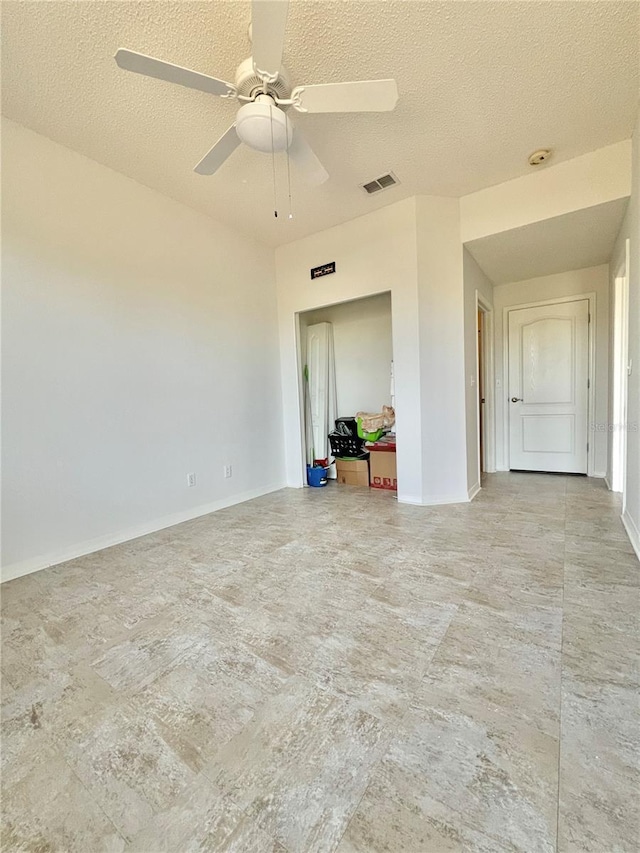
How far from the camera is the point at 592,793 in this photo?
0.91 m

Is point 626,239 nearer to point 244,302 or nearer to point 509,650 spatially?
point 509,650

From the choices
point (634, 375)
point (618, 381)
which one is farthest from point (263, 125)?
point (618, 381)

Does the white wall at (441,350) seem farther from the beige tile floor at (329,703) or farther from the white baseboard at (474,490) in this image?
the beige tile floor at (329,703)

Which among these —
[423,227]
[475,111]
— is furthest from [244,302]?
[475,111]

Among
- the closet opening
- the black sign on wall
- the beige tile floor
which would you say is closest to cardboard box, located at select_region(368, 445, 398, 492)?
the closet opening

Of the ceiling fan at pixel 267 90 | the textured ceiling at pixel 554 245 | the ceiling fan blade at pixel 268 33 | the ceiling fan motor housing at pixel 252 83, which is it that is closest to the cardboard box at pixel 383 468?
the textured ceiling at pixel 554 245

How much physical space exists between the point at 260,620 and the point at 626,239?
379cm

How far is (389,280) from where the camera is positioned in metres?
3.46

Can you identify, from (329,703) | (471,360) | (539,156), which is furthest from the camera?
(471,360)

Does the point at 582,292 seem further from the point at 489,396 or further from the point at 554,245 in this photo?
the point at 489,396

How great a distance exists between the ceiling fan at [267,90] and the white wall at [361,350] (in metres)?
2.71

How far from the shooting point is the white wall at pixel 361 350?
4633mm

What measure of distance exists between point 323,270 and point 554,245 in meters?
2.29

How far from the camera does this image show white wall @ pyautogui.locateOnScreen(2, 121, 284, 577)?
2338 mm
